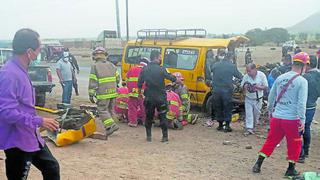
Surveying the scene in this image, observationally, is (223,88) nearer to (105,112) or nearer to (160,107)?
(160,107)

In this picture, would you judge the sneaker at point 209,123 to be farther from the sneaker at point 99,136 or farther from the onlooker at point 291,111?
the onlooker at point 291,111

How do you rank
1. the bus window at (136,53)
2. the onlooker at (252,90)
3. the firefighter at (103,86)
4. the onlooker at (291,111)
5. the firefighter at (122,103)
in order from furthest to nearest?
the bus window at (136,53) → the firefighter at (122,103) → the onlooker at (252,90) → the firefighter at (103,86) → the onlooker at (291,111)

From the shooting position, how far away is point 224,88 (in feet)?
29.3

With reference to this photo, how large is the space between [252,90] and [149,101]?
2162mm

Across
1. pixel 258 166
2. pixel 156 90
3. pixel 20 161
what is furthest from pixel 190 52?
pixel 20 161

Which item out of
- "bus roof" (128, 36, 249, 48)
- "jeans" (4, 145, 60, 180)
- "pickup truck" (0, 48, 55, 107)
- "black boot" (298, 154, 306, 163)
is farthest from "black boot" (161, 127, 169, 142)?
"pickup truck" (0, 48, 55, 107)

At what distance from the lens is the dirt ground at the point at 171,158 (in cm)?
578

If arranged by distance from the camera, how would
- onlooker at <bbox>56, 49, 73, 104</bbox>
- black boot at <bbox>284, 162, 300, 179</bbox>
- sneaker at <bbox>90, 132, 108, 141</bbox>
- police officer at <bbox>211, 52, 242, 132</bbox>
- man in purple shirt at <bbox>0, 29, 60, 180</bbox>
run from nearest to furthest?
man in purple shirt at <bbox>0, 29, 60, 180</bbox>
black boot at <bbox>284, 162, 300, 179</bbox>
sneaker at <bbox>90, 132, 108, 141</bbox>
police officer at <bbox>211, 52, 242, 132</bbox>
onlooker at <bbox>56, 49, 73, 104</bbox>

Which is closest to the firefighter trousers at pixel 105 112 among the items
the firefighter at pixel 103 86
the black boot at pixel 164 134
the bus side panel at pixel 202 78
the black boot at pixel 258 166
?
the firefighter at pixel 103 86

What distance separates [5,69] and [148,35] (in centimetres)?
878

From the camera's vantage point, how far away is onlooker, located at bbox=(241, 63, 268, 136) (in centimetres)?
848

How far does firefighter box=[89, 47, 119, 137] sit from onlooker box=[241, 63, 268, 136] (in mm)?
2642

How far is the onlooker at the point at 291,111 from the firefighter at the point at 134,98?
3.72 meters

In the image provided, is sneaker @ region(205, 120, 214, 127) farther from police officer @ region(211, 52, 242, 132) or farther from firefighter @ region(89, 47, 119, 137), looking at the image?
firefighter @ region(89, 47, 119, 137)
